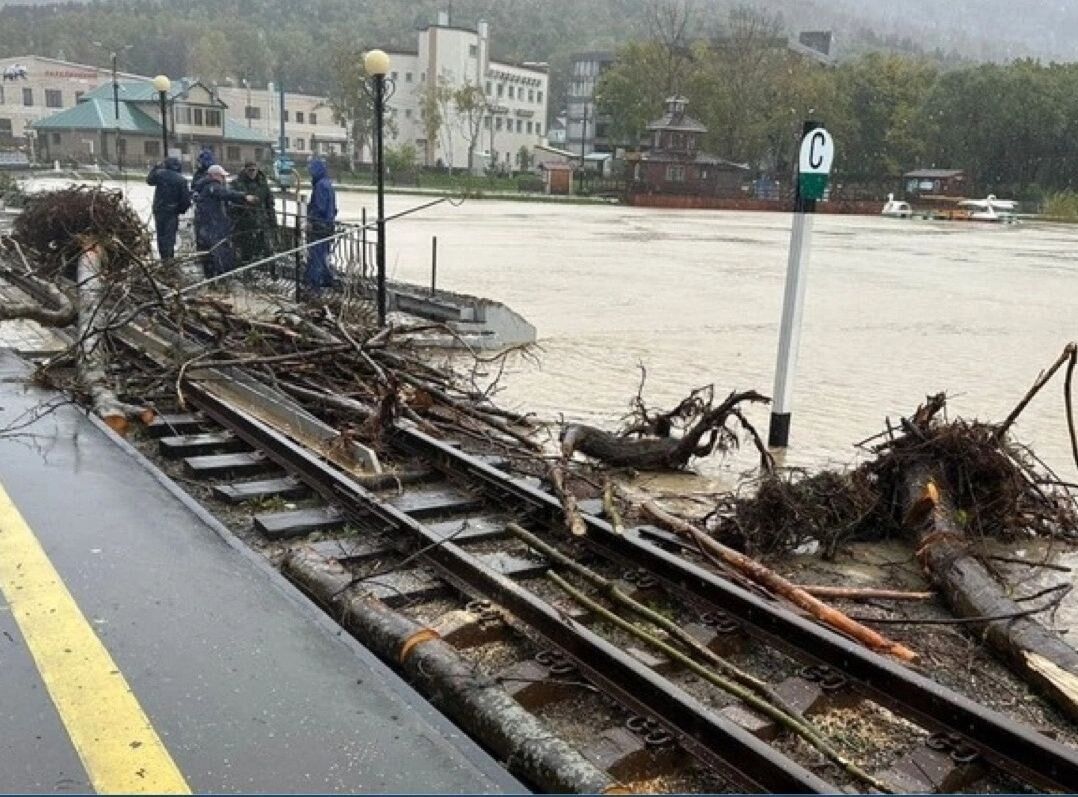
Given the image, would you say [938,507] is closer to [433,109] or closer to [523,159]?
[433,109]

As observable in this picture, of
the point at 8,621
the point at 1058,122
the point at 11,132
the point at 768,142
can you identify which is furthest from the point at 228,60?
the point at 8,621

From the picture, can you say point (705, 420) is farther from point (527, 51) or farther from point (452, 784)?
point (527, 51)

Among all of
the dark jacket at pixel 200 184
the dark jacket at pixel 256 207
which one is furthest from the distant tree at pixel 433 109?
the dark jacket at pixel 256 207

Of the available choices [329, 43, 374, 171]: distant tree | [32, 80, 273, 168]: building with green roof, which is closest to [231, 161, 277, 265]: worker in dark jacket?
[32, 80, 273, 168]: building with green roof

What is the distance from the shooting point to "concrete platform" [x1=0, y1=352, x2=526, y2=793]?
3248 millimetres

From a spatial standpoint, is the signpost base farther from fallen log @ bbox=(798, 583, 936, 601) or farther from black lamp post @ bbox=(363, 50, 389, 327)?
black lamp post @ bbox=(363, 50, 389, 327)

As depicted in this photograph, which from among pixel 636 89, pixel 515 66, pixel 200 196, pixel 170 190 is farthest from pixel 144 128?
pixel 200 196

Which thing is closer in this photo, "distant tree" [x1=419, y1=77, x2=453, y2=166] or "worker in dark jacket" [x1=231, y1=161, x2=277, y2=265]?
"worker in dark jacket" [x1=231, y1=161, x2=277, y2=265]

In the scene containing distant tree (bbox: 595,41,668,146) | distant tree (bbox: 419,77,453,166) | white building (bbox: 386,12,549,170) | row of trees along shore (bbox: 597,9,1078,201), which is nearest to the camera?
row of trees along shore (bbox: 597,9,1078,201)

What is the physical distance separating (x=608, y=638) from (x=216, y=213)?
13.8 meters

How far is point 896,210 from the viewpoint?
260 ft

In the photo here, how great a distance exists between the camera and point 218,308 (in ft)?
34.4

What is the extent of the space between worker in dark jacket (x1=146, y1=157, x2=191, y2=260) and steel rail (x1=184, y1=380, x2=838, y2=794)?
12154 millimetres

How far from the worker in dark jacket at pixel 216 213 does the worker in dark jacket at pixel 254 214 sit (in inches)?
6.4
